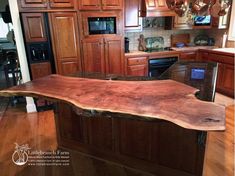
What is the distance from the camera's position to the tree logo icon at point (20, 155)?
229 cm

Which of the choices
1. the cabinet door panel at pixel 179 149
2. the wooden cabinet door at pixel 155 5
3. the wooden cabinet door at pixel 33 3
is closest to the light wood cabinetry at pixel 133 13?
the wooden cabinet door at pixel 155 5

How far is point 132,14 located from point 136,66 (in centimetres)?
105

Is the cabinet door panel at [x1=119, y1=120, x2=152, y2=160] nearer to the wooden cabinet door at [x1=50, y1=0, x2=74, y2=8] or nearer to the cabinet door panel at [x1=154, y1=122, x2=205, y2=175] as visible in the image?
the cabinet door panel at [x1=154, y1=122, x2=205, y2=175]

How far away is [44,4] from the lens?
3.14m

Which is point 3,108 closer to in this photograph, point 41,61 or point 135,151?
point 41,61

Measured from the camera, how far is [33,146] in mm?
2568

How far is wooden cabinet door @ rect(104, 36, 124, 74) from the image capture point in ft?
12.1

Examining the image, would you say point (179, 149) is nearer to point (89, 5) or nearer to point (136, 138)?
point (136, 138)

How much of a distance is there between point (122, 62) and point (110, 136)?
2.11m

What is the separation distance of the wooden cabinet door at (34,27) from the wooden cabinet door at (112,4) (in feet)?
3.59

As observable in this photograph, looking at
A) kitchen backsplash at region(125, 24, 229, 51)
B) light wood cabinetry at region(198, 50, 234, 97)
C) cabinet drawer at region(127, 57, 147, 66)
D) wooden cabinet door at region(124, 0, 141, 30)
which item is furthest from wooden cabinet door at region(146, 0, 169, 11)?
light wood cabinetry at region(198, 50, 234, 97)

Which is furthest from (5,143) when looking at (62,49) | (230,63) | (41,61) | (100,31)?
(230,63)

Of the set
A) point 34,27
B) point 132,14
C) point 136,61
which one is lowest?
point 136,61

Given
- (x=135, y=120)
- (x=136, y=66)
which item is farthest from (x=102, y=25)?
(x=135, y=120)
